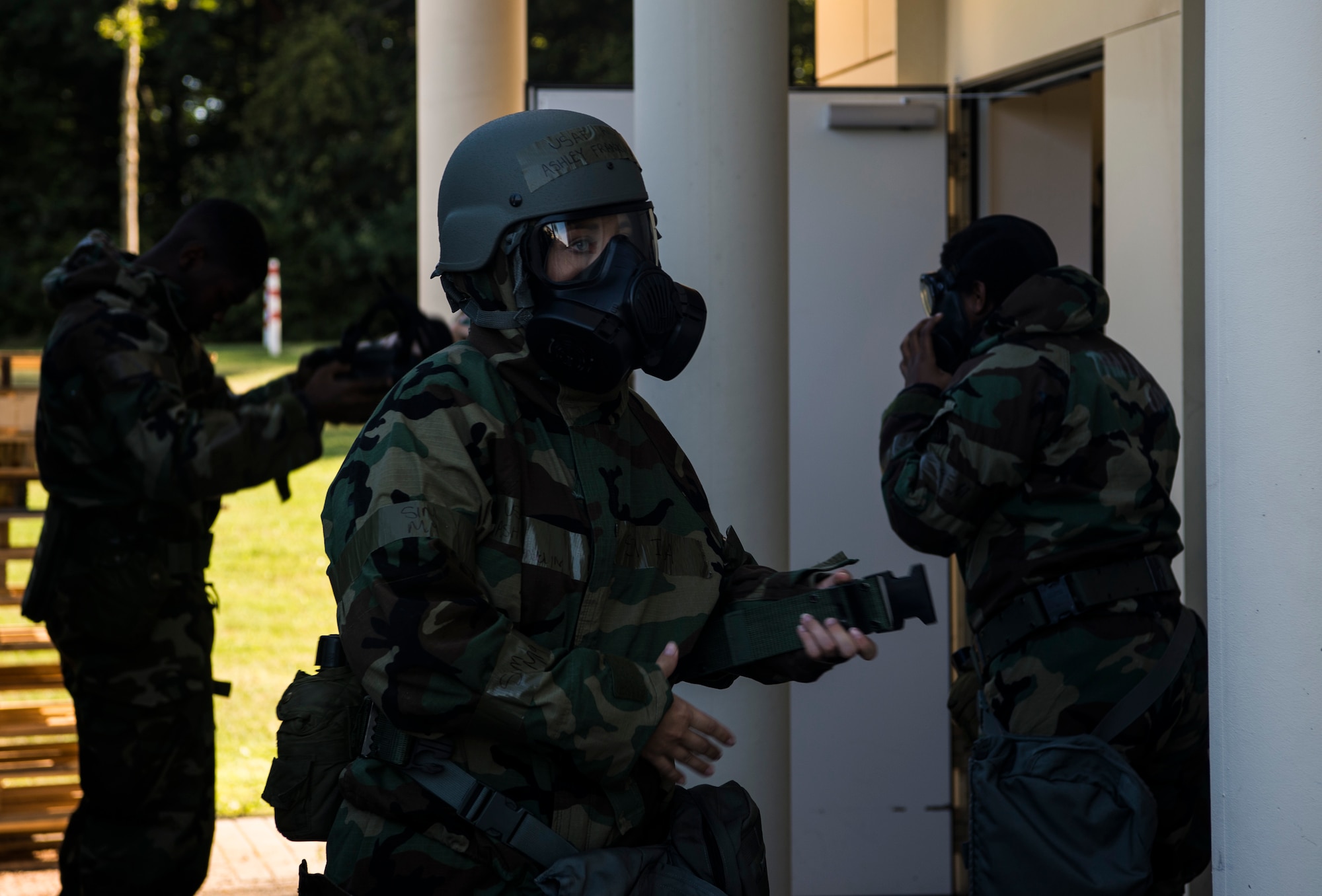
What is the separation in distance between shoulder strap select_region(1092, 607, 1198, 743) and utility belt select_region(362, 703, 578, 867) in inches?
57.3

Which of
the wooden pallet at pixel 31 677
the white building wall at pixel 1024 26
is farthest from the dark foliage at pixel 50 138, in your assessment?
the white building wall at pixel 1024 26

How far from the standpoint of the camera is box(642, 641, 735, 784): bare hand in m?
1.77

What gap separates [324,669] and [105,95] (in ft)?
94.5

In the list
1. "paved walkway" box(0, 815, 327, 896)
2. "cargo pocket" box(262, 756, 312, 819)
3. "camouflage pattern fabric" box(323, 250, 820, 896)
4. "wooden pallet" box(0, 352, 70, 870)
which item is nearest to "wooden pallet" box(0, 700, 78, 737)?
"wooden pallet" box(0, 352, 70, 870)

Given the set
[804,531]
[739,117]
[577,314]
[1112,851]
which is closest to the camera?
[577,314]

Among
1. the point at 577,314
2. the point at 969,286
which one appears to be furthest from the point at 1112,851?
the point at 577,314

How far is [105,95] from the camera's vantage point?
27.7 meters

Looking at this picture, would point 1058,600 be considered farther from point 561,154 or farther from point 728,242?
point 561,154

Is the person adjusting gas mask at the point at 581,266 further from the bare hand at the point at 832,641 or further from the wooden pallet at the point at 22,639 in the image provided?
the wooden pallet at the point at 22,639

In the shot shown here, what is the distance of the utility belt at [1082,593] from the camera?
9.34 ft

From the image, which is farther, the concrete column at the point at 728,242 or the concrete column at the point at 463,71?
the concrete column at the point at 463,71

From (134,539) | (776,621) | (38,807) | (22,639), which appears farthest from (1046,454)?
(22,639)

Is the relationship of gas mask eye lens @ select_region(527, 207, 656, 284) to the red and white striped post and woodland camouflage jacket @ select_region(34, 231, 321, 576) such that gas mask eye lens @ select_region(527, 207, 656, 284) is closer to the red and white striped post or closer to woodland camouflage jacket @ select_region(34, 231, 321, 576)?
woodland camouflage jacket @ select_region(34, 231, 321, 576)

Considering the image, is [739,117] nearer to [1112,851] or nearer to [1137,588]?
[1137,588]
